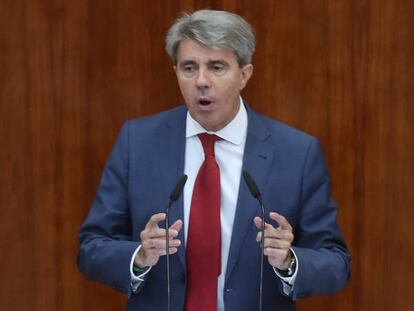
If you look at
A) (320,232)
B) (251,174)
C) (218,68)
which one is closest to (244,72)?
(218,68)

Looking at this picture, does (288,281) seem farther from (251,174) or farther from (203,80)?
(203,80)

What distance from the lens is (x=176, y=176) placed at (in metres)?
1.94

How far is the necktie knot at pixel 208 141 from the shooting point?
6.40 feet

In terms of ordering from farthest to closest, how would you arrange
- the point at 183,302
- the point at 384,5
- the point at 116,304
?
the point at 116,304, the point at 384,5, the point at 183,302

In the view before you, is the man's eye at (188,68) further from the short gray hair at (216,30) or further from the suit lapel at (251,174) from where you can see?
the suit lapel at (251,174)

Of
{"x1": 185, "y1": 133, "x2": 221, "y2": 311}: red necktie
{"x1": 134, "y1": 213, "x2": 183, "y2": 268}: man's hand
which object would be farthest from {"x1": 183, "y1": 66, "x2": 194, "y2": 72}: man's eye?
{"x1": 134, "y1": 213, "x2": 183, "y2": 268}: man's hand

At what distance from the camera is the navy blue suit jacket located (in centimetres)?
188

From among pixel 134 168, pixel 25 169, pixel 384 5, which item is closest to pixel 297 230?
pixel 134 168

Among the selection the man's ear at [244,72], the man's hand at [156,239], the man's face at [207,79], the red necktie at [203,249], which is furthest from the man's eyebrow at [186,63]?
the man's hand at [156,239]

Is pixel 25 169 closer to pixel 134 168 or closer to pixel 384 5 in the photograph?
pixel 134 168

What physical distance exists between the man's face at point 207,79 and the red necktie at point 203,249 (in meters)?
0.15

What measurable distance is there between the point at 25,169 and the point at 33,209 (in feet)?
0.35

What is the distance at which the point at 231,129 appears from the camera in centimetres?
197

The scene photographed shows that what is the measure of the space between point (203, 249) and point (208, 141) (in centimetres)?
24
